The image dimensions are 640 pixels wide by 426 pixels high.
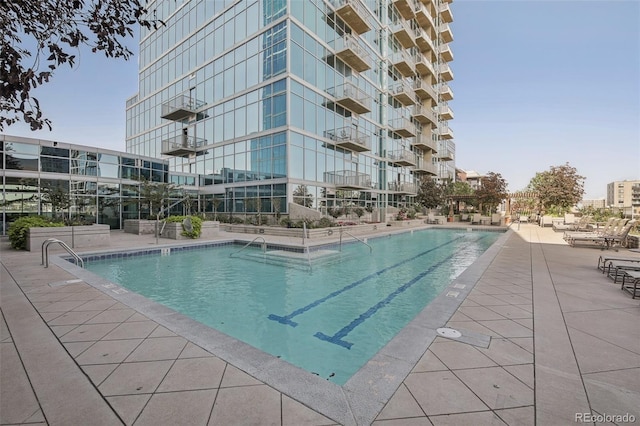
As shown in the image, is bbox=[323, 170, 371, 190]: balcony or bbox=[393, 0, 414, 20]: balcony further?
bbox=[393, 0, 414, 20]: balcony

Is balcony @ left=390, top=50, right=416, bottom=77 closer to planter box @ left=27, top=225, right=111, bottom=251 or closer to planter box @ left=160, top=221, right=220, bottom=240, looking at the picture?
planter box @ left=160, top=221, right=220, bottom=240

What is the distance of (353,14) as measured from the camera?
21703mm

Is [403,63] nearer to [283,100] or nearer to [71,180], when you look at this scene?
[283,100]

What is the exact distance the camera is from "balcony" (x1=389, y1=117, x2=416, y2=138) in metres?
28.8

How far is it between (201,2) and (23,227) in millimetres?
22867

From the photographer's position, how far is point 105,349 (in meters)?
2.98

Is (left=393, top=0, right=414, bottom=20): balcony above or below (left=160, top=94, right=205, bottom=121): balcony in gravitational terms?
above

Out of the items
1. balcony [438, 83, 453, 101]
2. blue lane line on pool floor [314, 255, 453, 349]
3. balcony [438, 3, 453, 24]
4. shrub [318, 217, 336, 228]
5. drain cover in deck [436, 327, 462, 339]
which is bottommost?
blue lane line on pool floor [314, 255, 453, 349]

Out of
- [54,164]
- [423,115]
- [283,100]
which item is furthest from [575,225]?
[54,164]

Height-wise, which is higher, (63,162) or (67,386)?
(63,162)

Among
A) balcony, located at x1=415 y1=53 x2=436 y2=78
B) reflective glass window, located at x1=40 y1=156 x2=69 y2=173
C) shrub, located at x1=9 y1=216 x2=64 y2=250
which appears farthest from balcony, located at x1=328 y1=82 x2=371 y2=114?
shrub, located at x1=9 y1=216 x2=64 y2=250

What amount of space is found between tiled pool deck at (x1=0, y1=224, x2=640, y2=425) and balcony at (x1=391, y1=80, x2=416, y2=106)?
27.8 meters

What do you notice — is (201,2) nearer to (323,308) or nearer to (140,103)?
(140,103)

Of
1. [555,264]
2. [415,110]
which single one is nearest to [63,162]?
[555,264]
